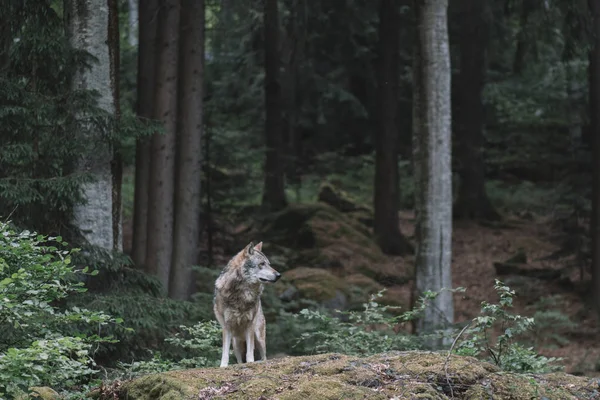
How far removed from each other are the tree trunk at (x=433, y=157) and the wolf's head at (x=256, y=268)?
249 inches

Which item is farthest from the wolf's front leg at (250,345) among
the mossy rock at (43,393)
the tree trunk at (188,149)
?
the tree trunk at (188,149)

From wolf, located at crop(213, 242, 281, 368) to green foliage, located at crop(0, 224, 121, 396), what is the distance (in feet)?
3.58

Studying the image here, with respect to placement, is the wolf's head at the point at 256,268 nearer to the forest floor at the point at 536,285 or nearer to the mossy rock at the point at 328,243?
the forest floor at the point at 536,285

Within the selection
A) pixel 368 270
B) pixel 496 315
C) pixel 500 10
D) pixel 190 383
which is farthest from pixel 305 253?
pixel 190 383

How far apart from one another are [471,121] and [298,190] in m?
6.29

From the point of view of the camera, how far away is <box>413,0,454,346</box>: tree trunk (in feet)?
45.6

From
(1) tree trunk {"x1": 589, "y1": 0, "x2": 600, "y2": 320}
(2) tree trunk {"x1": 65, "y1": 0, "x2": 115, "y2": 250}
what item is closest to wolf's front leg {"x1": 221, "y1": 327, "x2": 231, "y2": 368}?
(2) tree trunk {"x1": 65, "y1": 0, "x2": 115, "y2": 250}

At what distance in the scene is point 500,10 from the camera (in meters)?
24.7

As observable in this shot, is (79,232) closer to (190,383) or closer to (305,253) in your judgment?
(190,383)

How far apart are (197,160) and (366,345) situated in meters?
6.95

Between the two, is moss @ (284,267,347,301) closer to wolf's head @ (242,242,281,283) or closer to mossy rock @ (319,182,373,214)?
mossy rock @ (319,182,373,214)

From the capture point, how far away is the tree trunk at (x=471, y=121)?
997 inches

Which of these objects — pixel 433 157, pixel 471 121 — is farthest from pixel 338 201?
pixel 433 157

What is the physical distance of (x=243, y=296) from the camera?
7957mm
